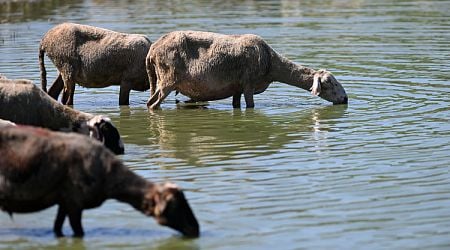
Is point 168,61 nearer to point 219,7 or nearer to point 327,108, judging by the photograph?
point 327,108

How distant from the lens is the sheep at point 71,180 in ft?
37.3

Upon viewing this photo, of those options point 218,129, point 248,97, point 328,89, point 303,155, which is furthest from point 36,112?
point 328,89

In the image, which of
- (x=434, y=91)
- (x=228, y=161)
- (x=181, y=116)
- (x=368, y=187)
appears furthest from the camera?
(x=434, y=91)

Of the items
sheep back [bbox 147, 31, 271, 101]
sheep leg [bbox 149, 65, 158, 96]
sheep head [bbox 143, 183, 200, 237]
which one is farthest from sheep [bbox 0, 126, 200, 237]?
sheep leg [bbox 149, 65, 158, 96]

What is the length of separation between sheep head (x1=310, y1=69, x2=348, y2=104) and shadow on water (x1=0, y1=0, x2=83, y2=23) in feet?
61.6

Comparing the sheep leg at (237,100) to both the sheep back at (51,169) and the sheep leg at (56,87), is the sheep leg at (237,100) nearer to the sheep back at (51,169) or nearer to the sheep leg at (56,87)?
the sheep leg at (56,87)

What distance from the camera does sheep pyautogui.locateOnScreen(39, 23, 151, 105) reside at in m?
21.2

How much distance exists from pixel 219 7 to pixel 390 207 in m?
30.7

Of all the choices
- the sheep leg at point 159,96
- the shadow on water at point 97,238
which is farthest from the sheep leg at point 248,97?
the shadow on water at point 97,238

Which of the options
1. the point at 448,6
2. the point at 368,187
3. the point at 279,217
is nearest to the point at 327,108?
the point at 368,187

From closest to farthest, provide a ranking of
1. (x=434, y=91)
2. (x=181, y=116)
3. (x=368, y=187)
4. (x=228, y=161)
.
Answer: (x=368, y=187) → (x=228, y=161) → (x=181, y=116) → (x=434, y=91)

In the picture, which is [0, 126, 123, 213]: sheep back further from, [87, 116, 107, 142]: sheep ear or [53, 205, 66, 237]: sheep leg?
[87, 116, 107, 142]: sheep ear

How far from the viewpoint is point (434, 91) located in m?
22.3

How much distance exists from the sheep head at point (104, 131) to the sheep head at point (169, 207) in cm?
372
